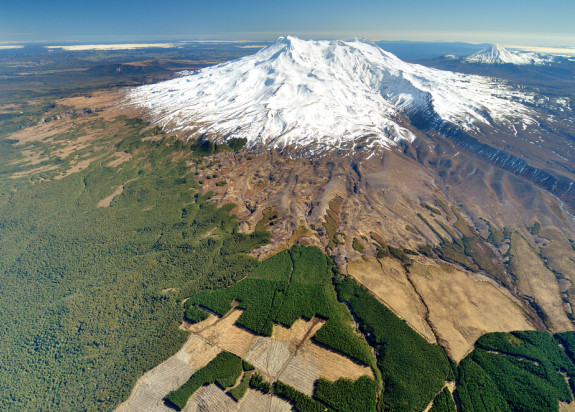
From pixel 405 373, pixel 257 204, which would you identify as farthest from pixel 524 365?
pixel 257 204

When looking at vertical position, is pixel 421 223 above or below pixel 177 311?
above

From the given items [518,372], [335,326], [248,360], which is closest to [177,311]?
[248,360]

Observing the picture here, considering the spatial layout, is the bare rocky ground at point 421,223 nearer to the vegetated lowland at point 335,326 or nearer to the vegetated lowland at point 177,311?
the vegetated lowland at point 335,326

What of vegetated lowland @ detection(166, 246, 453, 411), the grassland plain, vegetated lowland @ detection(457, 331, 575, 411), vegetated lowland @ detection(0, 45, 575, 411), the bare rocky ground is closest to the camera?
vegetated lowland @ detection(457, 331, 575, 411)

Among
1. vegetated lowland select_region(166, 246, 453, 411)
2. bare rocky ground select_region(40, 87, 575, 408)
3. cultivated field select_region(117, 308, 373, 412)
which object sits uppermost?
bare rocky ground select_region(40, 87, 575, 408)

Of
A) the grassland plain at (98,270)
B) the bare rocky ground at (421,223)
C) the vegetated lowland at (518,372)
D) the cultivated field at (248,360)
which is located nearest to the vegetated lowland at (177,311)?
the vegetated lowland at (518,372)

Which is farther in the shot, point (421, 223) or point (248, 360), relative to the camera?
point (421, 223)

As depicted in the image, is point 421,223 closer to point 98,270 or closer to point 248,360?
point 248,360

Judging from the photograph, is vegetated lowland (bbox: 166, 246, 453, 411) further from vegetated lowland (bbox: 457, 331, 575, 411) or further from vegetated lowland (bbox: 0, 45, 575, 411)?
vegetated lowland (bbox: 457, 331, 575, 411)

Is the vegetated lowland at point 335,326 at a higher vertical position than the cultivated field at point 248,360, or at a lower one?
higher

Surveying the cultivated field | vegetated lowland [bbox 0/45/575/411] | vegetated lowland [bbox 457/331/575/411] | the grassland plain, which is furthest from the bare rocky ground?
the grassland plain
